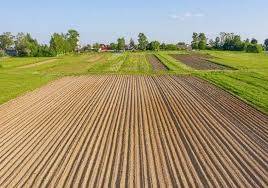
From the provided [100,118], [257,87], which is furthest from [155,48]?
[100,118]

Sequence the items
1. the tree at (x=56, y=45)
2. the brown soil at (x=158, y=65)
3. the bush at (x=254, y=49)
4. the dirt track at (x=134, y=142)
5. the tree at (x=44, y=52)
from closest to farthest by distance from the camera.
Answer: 1. the dirt track at (x=134, y=142)
2. the brown soil at (x=158, y=65)
3. the tree at (x=44, y=52)
4. the tree at (x=56, y=45)
5. the bush at (x=254, y=49)

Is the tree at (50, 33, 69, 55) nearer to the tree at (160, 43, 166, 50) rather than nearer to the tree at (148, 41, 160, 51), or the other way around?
the tree at (148, 41, 160, 51)

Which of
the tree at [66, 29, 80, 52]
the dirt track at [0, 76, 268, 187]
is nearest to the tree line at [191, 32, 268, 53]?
the tree at [66, 29, 80, 52]

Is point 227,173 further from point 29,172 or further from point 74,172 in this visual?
point 29,172

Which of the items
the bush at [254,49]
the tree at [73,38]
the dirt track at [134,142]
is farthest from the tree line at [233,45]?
the dirt track at [134,142]

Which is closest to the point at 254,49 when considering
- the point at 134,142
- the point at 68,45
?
the point at 68,45

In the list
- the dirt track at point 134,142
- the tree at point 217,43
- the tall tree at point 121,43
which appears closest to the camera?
the dirt track at point 134,142

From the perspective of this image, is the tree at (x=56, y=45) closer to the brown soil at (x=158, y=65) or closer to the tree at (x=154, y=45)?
the tree at (x=154, y=45)

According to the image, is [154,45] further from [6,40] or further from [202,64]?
[202,64]
